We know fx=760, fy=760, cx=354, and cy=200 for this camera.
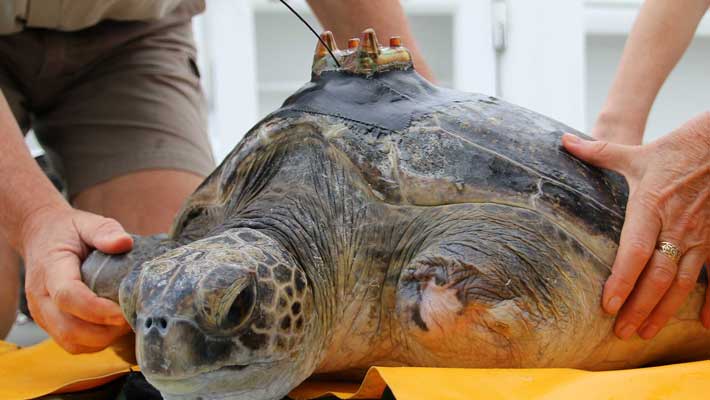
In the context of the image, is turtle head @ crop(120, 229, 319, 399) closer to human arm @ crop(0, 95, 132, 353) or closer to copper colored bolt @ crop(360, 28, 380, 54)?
human arm @ crop(0, 95, 132, 353)

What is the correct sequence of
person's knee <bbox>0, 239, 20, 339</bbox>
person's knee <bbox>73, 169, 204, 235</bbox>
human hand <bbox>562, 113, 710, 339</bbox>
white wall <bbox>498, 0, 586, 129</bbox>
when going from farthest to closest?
white wall <bbox>498, 0, 586, 129</bbox>
person's knee <bbox>73, 169, 204, 235</bbox>
person's knee <bbox>0, 239, 20, 339</bbox>
human hand <bbox>562, 113, 710, 339</bbox>

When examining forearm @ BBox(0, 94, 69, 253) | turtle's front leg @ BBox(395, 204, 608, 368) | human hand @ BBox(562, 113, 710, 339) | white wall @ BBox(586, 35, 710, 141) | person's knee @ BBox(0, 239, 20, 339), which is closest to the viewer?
turtle's front leg @ BBox(395, 204, 608, 368)

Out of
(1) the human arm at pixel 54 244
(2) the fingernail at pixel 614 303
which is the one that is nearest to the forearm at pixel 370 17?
(1) the human arm at pixel 54 244

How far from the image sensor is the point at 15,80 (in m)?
1.95

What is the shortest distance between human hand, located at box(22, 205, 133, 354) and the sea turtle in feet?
0.12

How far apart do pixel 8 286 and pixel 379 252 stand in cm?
120

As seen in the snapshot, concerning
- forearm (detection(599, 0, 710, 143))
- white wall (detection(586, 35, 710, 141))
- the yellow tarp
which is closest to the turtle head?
the yellow tarp

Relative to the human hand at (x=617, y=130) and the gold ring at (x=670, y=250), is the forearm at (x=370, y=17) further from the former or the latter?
the gold ring at (x=670, y=250)

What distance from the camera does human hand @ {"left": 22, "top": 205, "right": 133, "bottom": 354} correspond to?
43.7 inches

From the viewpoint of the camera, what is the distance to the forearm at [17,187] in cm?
134

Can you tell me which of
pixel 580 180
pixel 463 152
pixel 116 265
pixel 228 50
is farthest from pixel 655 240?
pixel 228 50

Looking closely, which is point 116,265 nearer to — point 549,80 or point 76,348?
point 76,348

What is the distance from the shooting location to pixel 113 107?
82.2 inches

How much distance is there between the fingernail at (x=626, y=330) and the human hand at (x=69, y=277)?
2.29 feet
